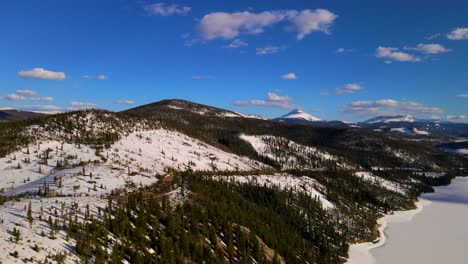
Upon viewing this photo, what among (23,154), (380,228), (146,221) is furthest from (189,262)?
(380,228)

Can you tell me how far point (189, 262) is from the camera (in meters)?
52.7

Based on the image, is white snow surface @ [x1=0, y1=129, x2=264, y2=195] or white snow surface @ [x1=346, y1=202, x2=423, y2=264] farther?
white snow surface @ [x1=346, y1=202, x2=423, y2=264]

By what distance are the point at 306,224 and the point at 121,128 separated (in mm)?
67365

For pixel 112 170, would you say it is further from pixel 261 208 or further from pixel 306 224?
pixel 306 224

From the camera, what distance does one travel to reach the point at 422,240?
127 metres

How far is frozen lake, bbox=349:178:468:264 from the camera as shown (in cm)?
10528

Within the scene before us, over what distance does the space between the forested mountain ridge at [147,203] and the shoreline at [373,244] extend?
10.2 ft

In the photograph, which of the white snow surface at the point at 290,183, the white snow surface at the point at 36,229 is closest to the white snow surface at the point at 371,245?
the white snow surface at the point at 290,183

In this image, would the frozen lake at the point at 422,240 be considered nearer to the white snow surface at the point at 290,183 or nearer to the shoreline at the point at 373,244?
the shoreline at the point at 373,244

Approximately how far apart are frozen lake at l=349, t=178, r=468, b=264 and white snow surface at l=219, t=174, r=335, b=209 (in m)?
23.9

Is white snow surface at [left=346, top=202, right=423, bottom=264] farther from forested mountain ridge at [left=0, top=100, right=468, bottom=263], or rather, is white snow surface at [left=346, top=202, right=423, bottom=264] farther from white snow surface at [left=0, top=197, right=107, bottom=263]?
white snow surface at [left=0, top=197, right=107, bottom=263]

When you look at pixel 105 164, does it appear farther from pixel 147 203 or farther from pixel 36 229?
pixel 36 229

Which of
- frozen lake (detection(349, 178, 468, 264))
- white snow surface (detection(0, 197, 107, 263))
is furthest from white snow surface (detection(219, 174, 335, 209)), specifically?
white snow surface (detection(0, 197, 107, 263))

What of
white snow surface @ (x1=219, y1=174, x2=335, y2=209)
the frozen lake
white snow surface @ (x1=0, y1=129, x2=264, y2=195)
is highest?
white snow surface @ (x1=0, y1=129, x2=264, y2=195)
